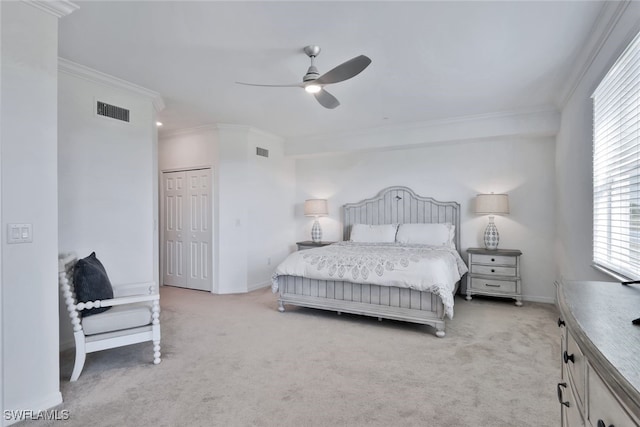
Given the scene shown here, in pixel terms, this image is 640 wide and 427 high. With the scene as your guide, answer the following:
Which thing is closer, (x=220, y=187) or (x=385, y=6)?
(x=385, y=6)

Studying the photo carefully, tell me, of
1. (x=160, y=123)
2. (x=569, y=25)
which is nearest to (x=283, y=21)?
(x=569, y=25)

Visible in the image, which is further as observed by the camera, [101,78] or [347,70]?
[101,78]

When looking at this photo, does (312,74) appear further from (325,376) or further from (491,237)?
(491,237)

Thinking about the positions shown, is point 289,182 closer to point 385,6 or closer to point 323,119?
point 323,119

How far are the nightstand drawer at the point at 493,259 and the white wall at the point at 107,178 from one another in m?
4.18

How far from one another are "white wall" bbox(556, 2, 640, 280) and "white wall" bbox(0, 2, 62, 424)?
3.57 meters

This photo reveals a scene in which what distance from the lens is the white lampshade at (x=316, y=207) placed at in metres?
5.72

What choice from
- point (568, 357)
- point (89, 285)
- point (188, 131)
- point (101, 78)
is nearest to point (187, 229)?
point (188, 131)

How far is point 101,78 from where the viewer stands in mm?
3221

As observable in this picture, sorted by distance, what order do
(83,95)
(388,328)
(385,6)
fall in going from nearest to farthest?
(385,6)
(83,95)
(388,328)

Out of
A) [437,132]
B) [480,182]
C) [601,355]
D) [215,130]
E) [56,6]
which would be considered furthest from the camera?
[215,130]

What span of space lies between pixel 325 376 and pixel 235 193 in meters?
3.39

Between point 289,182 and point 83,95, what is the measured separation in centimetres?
354

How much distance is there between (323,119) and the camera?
4.73 metres
